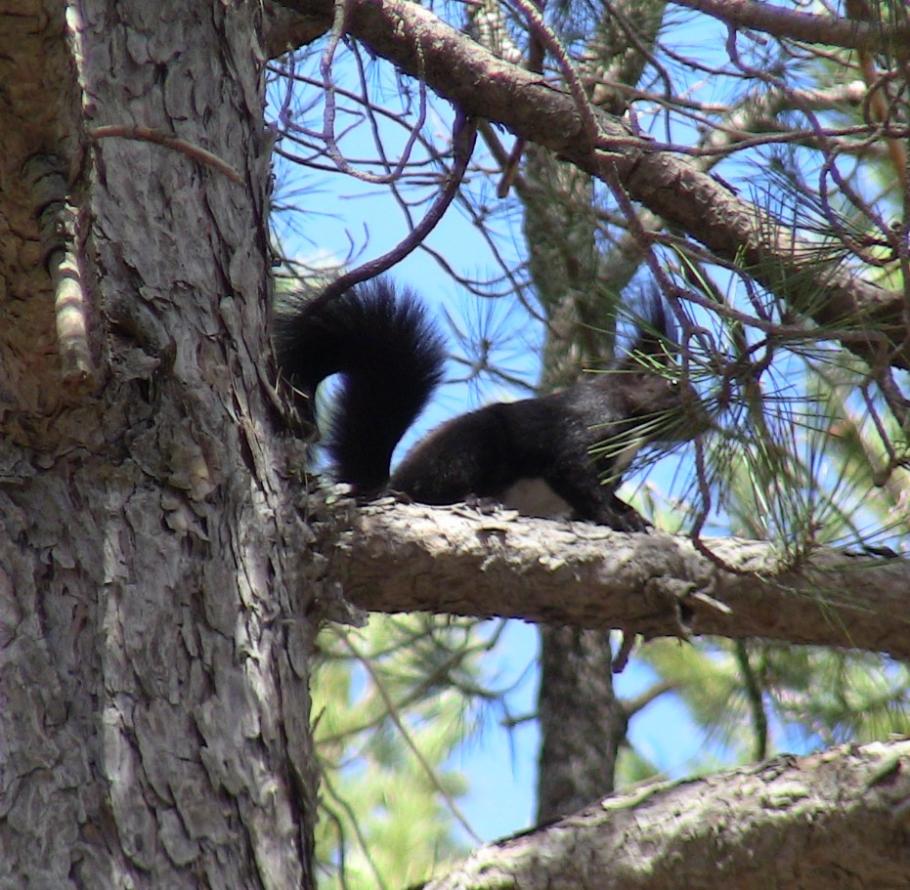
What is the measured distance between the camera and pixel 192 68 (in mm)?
1619

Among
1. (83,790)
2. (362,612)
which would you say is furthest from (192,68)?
(83,790)

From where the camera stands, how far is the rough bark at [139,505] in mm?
1107

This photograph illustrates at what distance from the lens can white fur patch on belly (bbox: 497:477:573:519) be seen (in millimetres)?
3096

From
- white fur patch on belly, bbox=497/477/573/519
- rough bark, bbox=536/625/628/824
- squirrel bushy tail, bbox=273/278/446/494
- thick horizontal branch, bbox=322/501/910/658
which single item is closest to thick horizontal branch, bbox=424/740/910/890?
thick horizontal branch, bbox=322/501/910/658

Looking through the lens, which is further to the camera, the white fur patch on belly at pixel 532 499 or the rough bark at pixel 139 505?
the white fur patch on belly at pixel 532 499

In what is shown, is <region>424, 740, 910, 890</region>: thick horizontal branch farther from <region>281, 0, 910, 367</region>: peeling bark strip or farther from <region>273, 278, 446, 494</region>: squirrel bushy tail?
<region>281, 0, 910, 367</region>: peeling bark strip

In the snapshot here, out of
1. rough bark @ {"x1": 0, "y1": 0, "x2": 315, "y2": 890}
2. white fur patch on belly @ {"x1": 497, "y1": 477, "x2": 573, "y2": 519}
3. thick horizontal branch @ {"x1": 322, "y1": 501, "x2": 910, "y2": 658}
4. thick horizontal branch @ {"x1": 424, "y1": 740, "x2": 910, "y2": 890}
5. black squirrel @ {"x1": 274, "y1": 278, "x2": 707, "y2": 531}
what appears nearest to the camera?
rough bark @ {"x1": 0, "y1": 0, "x2": 315, "y2": 890}

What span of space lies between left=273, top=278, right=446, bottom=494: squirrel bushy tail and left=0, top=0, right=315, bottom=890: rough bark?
15.9 inches

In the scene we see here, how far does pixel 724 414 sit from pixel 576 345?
1767 millimetres


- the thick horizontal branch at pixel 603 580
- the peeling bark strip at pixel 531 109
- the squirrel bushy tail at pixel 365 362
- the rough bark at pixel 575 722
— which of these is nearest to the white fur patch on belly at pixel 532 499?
the rough bark at pixel 575 722

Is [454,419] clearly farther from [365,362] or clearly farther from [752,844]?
[752,844]

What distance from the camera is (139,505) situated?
1336mm

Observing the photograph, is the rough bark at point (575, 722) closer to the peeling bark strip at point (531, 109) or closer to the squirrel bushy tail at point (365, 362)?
the squirrel bushy tail at point (365, 362)

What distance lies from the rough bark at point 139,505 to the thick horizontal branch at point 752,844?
282mm
